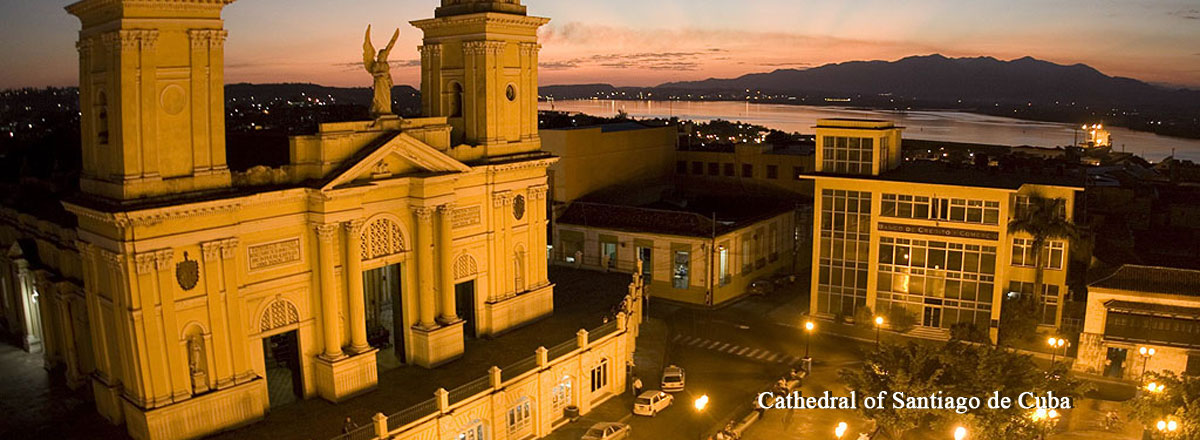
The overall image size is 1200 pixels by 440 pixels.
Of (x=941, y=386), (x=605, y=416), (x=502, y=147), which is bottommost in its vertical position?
(x=605, y=416)

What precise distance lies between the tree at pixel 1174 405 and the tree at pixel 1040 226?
11213mm

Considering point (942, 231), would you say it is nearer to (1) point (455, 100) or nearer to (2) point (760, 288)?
(2) point (760, 288)

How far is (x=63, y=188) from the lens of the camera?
105ft

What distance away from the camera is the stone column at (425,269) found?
30734mm

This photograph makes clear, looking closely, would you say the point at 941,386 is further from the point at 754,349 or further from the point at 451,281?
the point at 451,281

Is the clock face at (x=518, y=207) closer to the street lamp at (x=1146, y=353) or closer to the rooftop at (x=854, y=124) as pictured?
the rooftop at (x=854, y=124)

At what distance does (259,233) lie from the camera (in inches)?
1022

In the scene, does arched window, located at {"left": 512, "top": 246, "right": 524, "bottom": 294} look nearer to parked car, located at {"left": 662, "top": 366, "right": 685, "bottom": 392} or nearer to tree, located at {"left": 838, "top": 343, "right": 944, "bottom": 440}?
parked car, located at {"left": 662, "top": 366, "right": 685, "bottom": 392}

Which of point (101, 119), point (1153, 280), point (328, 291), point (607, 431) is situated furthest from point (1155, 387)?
point (101, 119)

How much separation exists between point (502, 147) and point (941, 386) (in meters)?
19.3

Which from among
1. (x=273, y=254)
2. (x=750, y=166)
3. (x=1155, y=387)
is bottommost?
(x=1155, y=387)

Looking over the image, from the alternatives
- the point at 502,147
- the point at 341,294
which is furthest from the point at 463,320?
the point at 502,147

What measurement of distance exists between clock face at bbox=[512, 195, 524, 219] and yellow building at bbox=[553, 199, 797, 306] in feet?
39.5

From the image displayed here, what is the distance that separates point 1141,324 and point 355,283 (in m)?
33.5
